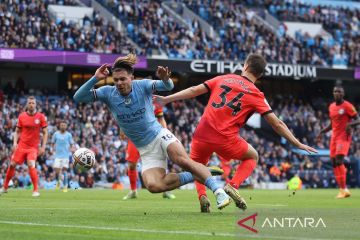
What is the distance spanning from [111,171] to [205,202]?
2329cm

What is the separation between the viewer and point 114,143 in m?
38.1

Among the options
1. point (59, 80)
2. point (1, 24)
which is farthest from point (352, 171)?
point (1, 24)

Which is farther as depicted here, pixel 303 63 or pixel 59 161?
pixel 303 63

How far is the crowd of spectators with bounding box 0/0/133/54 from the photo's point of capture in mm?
39750

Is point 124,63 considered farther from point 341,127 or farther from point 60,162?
point 60,162

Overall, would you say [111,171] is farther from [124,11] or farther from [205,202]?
[205,202]

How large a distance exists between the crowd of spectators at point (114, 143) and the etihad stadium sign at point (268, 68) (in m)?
2.14

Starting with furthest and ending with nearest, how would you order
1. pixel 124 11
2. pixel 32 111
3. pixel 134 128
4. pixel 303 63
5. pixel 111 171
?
pixel 303 63
pixel 124 11
pixel 111 171
pixel 32 111
pixel 134 128

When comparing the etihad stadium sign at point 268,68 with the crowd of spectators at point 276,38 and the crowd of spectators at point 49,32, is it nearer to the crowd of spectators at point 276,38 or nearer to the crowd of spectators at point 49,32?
the crowd of spectators at point 276,38

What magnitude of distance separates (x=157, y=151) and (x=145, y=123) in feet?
1.49

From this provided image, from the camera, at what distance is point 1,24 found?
3919 cm

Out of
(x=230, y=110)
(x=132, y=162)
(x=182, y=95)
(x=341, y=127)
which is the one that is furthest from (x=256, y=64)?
(x=341, y=127)

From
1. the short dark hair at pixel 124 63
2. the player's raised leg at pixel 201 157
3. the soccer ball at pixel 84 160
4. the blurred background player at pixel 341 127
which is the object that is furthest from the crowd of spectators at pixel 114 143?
the short dark hair at pixel 124 63

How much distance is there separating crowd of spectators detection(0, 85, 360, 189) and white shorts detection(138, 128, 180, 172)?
20663 mm
